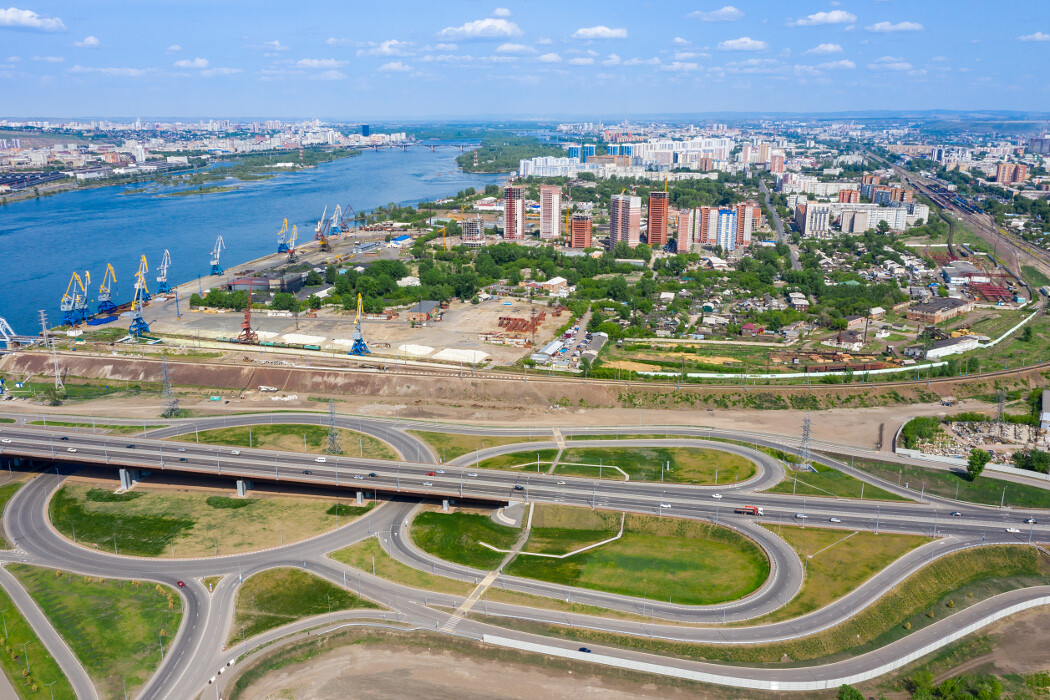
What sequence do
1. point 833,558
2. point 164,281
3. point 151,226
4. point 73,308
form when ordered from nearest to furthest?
point 833,558, point 73,308, point 164,281, point 151,226

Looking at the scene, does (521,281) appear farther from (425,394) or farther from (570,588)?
(570,588)

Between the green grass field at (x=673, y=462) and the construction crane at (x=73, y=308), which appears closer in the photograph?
the green grass field at (x=673, y=462)

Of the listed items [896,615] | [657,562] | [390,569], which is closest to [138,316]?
[390,569]

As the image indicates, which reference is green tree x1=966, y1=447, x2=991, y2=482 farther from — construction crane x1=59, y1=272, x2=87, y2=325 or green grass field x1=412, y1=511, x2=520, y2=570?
construction crane x1=59, y1=272, x2=87, y2=325

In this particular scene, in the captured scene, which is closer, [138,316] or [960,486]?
[960,486]

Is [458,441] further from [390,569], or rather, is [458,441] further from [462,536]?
[390,569]

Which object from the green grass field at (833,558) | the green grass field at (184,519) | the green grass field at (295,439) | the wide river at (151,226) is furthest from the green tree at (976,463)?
the wide river at (151,226)

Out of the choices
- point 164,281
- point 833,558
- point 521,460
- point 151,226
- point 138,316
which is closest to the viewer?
point 833,558

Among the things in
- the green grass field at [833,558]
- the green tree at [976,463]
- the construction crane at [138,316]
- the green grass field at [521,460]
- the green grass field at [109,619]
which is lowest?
the green grass field at [109,619]

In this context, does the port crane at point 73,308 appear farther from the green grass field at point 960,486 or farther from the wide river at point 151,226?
the green grass field at point 960,486
